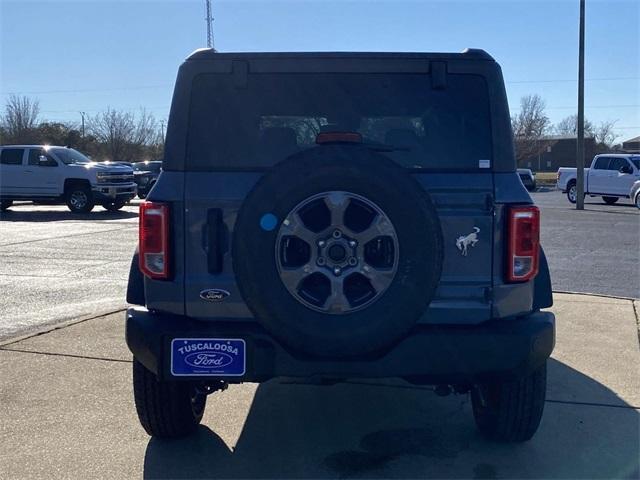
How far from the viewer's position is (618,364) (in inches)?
225

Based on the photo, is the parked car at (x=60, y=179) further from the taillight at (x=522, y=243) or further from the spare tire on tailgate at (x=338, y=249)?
the taillight at (x=522, y=243)

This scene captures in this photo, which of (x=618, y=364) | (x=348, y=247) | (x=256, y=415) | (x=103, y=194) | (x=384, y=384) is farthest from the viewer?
(x=103, y=194)

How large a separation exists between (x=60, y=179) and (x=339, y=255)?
66.7ft

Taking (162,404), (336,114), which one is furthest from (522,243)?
(162,404)

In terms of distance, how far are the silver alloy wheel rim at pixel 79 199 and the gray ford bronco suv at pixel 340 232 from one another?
1901 centimetres

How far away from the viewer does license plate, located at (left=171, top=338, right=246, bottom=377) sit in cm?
346

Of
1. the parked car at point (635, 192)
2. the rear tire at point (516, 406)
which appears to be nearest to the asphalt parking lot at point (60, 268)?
the rear tire at point (516, 406)

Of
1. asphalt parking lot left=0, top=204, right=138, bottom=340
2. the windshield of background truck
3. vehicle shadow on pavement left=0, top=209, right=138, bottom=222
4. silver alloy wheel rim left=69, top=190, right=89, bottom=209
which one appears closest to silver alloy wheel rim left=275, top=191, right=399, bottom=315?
asphalt parking lot left=0, top=204, right=138, bottom=340

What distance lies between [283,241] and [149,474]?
142 centimetres

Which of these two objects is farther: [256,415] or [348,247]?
[256,415]

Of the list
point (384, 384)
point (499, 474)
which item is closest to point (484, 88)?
point (499, 474)

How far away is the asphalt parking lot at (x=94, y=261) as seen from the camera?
8.02 m

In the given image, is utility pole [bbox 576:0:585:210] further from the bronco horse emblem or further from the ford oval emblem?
the ford oval emblem

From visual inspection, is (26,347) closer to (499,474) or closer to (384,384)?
(384,384)
